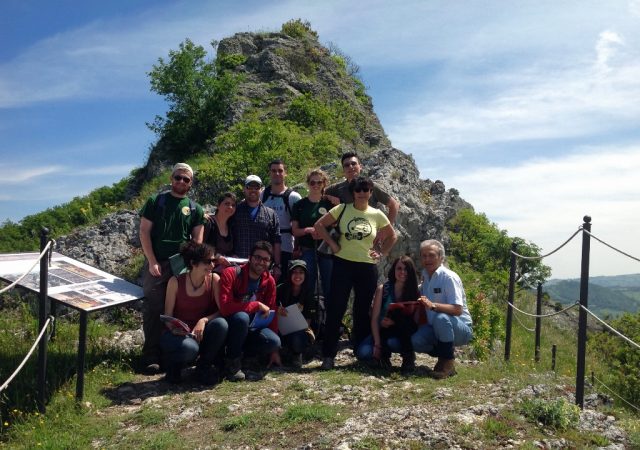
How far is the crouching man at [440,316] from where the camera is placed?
6949mm

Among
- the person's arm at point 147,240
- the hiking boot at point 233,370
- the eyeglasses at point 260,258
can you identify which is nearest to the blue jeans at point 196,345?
the hiking boot at point 233,370

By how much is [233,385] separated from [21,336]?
3.74 metres

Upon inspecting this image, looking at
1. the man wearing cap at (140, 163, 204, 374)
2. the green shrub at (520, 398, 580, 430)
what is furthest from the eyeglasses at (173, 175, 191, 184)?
the green shrub at (520, 398, 580, 430)

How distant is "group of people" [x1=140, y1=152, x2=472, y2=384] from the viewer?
22.0 ft

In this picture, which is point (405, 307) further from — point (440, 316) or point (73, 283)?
point (73, 283)

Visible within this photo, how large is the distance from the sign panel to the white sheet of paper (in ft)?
6.30

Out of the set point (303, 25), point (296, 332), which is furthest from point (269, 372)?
point (303, 25)

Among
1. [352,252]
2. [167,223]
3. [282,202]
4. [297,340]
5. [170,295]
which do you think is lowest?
[297,340]

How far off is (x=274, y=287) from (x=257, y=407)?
70.6 inches

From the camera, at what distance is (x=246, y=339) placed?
712 centimetres

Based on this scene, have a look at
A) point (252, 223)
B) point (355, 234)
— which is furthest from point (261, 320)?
point (355, 234)

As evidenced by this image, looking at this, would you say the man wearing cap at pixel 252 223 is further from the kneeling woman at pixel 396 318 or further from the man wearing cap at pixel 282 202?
the kneeling woman at pixel 396 318

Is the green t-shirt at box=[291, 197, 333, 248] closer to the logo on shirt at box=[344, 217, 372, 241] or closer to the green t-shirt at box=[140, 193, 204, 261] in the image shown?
the logo on shirt at box=[344, 217, 372, 241]

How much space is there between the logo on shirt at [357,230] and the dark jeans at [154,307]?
7.96 ft
